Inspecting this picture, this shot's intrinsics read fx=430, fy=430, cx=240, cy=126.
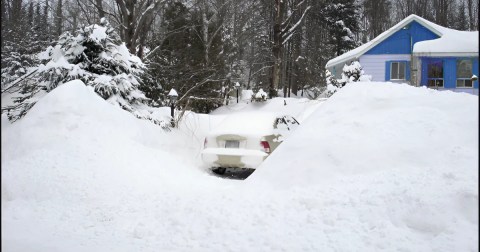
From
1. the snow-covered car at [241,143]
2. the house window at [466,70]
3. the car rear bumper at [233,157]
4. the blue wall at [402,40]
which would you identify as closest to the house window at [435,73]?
the house window at [466,70]

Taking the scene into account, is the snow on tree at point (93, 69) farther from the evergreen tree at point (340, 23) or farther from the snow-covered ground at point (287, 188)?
the evergreen tree at point (340, 23)

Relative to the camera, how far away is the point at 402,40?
24.0 metres

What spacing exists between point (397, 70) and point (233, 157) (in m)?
18.2

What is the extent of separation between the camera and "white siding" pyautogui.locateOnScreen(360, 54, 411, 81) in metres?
24.2

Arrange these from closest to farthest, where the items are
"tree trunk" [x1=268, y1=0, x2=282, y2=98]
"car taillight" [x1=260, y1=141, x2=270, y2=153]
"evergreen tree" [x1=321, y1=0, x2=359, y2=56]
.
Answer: "car taillight" [x1=260, y1=141, x2=270, y2=153], "tree trunk" [x1=268, y1=0, x2=282, y2=98], "evergreen tree" [x1=321, y1=0, x2=359, y2=56]

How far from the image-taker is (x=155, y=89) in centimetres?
1470

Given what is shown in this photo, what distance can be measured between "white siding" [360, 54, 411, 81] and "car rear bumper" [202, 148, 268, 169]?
17.6 m

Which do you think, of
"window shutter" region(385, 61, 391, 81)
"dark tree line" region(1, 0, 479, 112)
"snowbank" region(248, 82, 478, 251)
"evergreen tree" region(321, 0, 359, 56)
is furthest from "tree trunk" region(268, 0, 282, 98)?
"snowbank" region(248, 82, 478, 251)

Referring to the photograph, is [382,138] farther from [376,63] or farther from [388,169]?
[376,63]

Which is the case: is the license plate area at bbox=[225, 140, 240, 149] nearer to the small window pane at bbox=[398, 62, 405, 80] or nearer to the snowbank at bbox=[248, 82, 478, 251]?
the snowbank at bbox=[248, 82, 478, 251]

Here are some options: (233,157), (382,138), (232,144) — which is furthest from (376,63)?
(382,138)

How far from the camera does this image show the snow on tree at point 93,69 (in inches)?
421

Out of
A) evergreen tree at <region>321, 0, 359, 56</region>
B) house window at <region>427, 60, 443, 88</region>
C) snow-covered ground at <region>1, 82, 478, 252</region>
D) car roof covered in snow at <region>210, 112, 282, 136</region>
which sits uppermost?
evergreen tree at <region>321, 0, 359, 56</region>

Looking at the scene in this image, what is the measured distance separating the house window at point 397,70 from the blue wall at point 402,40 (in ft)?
2.19
